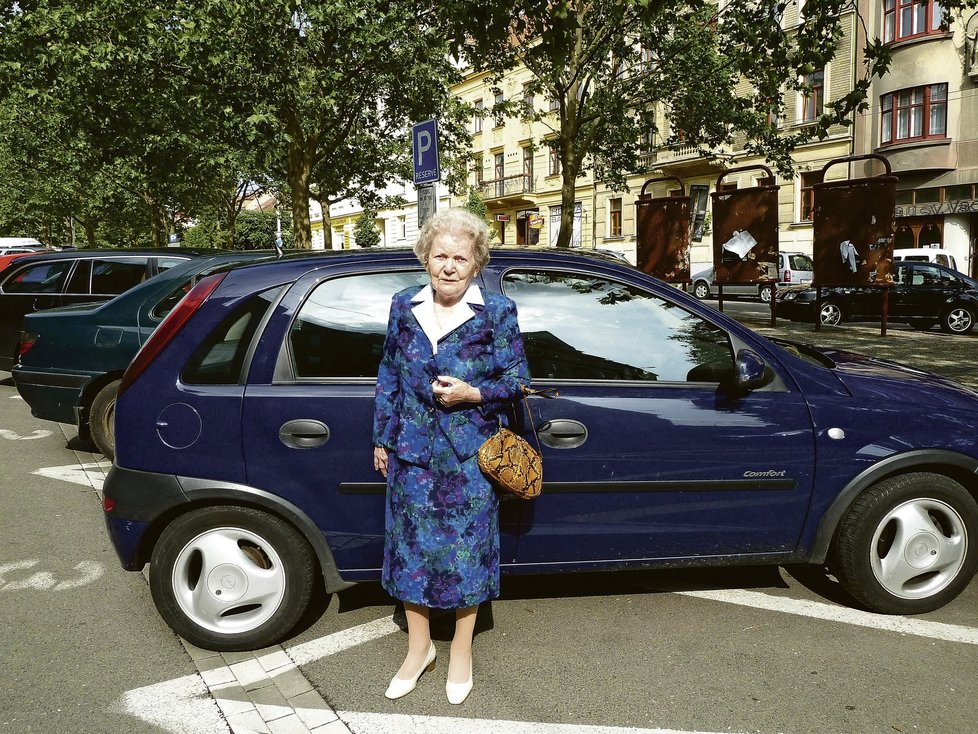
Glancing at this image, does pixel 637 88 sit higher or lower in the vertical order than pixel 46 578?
higher

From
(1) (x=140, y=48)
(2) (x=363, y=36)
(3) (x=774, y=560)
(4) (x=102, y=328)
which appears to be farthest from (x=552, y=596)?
(1) (x=140, y=48)

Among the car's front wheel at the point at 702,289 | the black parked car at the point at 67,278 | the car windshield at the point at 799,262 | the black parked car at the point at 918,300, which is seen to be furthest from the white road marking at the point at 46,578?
the car's front wheel at the point at 702,289

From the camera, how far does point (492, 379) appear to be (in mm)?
2908

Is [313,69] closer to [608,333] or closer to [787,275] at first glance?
[608,333]

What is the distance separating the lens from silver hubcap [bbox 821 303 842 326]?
18.9 meters

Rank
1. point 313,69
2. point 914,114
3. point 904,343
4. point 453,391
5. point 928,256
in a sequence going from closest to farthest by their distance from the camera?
1. point 453,391
2. point 313,69
3. point 904,343
4. point 928,256
5. point 914,114

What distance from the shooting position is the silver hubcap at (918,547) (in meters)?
3.61

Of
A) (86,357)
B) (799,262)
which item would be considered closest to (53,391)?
(86,357)

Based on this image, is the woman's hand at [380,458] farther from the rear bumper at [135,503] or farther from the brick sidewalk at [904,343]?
the brick sidewalk at [904,343]

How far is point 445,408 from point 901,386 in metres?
2.08

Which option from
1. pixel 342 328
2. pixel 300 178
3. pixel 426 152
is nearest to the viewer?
pixel 342 328

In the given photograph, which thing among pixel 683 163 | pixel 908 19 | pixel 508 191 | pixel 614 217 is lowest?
pixel 614 217

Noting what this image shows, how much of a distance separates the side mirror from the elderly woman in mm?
930

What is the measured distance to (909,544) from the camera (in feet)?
11.9
